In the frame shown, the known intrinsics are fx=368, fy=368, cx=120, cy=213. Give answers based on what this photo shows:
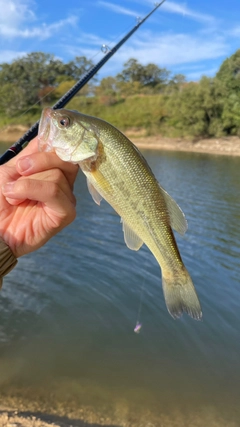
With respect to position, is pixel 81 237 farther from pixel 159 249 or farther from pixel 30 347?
pixel 159 249

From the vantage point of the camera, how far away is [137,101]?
269ft

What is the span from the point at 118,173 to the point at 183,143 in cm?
6157

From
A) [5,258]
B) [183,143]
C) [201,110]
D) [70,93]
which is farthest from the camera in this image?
[183,143]

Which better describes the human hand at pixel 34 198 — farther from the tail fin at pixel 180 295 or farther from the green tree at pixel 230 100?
the green tree at pixel 230 100

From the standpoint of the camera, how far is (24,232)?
2.90 meters

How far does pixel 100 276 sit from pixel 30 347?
3181 mm

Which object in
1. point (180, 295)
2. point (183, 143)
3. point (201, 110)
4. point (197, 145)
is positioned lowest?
point (197, 145)

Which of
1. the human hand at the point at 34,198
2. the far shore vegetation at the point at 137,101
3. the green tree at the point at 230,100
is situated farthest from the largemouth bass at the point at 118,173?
the green tree at the point at 230,100

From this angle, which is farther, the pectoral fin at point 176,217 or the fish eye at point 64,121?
the pectoral fin at point 176,217

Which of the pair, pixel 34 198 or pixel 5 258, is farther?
pixel 5 258

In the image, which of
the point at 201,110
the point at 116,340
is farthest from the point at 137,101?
the point at 116,340

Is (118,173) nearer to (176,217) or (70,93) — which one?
(176,217)

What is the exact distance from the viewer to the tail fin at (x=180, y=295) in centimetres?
268

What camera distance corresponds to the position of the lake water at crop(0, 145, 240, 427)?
5613mm
